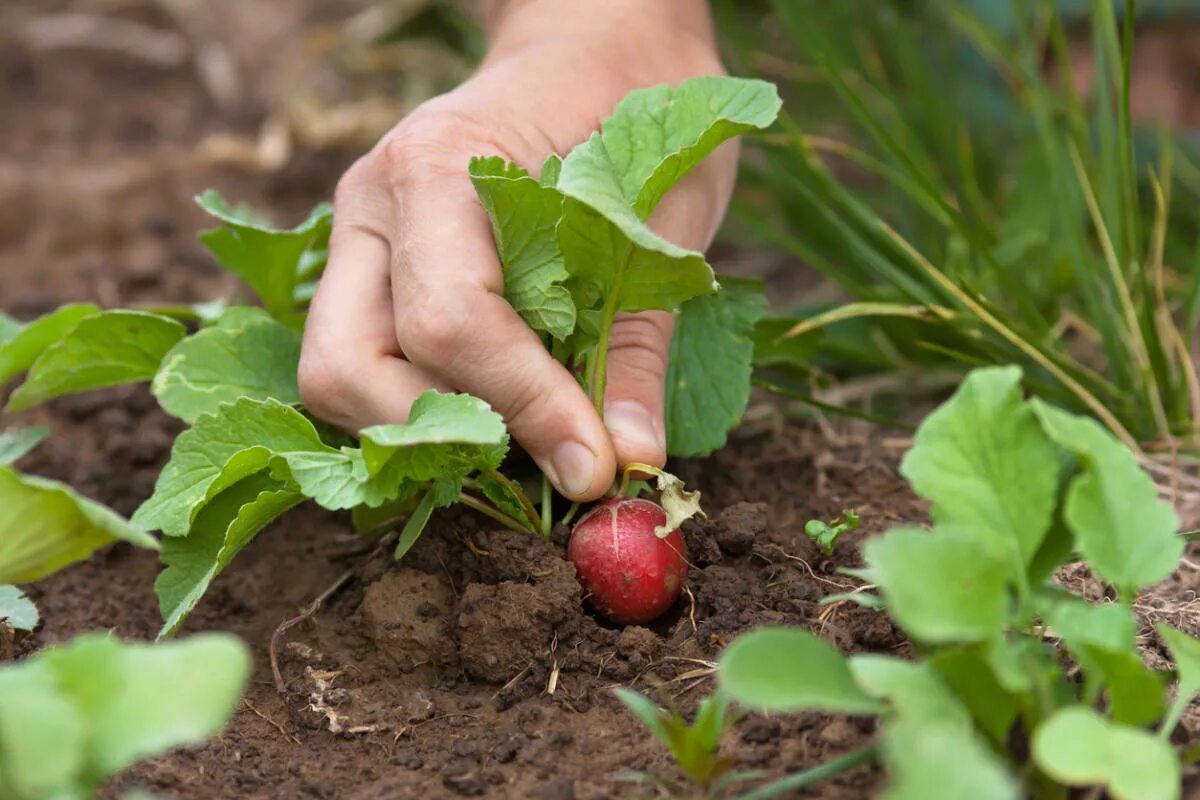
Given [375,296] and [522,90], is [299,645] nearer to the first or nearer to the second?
[375,296]

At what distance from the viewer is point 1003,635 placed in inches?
40.5

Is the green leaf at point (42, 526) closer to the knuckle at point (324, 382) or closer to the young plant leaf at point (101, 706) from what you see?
the young plant leaf at point (101, 706)

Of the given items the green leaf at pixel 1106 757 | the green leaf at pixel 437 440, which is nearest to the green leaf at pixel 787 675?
the green leaf at pixel 1106 757

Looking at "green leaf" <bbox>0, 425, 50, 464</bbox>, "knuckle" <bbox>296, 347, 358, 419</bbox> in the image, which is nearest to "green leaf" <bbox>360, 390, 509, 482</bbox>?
"knuckle" <bbox>296, 347, 358, 419</bbox>

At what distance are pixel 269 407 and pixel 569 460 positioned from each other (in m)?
0.36

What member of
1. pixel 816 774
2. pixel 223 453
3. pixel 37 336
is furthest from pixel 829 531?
pixel 37 336

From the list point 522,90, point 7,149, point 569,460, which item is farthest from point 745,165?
point 7,149

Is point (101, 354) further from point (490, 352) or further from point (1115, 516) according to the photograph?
point (1115, 516)

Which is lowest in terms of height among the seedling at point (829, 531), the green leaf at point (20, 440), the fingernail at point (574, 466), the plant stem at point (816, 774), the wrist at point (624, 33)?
the green leaf at point (20, 440)

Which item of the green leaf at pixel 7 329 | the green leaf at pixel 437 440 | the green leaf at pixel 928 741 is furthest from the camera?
the green leaf at pixel 7 329

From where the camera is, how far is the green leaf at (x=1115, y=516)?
1049 mm

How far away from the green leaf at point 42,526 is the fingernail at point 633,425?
1.82 feet

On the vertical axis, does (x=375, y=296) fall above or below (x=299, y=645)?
above

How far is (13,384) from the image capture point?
2.37 metres
